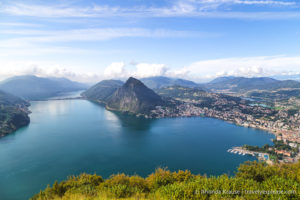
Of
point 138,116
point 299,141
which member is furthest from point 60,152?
point 299,141

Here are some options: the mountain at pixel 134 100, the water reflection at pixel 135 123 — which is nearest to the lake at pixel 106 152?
→ the water reflection at pixel 135 123

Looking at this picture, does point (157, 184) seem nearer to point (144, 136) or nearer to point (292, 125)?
point (144, 136)

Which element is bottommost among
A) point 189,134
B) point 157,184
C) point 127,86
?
point 189,134

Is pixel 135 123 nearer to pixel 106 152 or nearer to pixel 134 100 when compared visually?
pixel 106 152

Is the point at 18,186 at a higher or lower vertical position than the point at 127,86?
lower

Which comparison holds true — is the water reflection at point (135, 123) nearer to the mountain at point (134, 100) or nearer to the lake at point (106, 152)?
the lake at point (106, 152)

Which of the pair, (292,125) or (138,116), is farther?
(138,116)

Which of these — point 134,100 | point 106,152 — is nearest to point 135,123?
point 106,152
